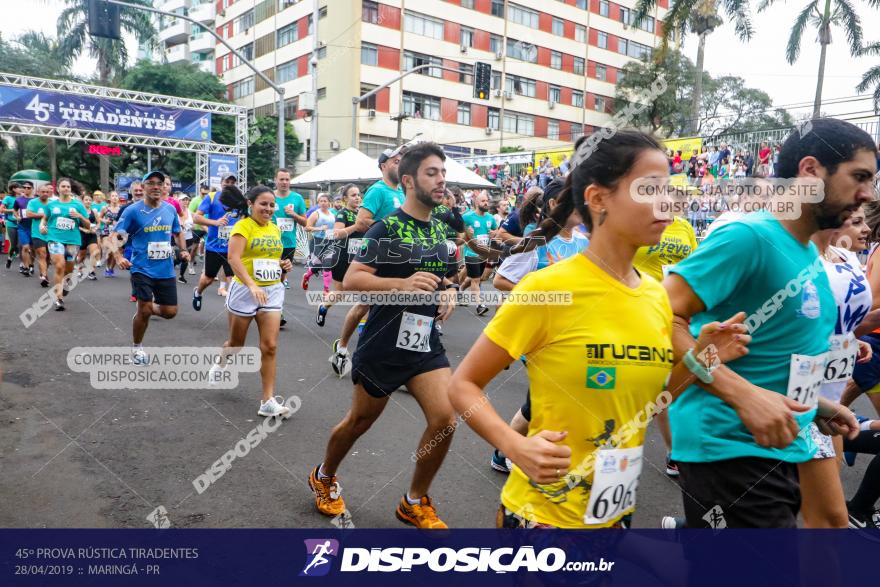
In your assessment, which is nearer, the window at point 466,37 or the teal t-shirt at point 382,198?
the teal t-shirt at point 382,198

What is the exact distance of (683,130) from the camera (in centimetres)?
4294

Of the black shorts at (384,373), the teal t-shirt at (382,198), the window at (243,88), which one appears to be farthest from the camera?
the window at (243,88)

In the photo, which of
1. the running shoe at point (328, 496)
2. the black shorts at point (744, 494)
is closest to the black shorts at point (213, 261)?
the running shoe at point (328, 496)

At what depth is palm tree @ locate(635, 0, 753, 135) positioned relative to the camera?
19.8m

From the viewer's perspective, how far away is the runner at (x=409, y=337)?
11.2 feet

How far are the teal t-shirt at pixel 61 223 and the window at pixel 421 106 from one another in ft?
105

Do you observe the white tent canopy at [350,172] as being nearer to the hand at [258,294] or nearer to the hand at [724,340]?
the hand at [258,294]

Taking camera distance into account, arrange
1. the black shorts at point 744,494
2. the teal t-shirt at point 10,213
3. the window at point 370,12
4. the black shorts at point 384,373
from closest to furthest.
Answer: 1. the black shorts at point 744,494
2. the black shorts at point 384,373
3. the teal t-shirt at point 10,213
4. the window at point 370,12

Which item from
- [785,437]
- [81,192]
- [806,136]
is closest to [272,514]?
[785,437]

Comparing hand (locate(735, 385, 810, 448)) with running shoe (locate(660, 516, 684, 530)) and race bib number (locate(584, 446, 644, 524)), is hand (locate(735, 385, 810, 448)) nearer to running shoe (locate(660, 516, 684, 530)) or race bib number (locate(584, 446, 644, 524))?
race bib number (locate(584, 446, 644, 524))

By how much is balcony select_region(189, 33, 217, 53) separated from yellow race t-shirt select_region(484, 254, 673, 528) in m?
63.7

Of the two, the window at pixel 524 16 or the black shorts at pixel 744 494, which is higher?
the window at pixel 524 16

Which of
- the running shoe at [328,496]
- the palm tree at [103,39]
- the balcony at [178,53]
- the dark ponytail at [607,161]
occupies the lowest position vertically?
the running shoe at [328,496]

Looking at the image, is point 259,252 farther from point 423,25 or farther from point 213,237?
point 423,25
